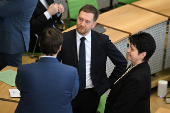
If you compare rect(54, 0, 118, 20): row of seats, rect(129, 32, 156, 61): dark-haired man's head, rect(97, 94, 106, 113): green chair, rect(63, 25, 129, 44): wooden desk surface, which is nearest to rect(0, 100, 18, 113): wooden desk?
rect(97, 94, 106, 113): green chair

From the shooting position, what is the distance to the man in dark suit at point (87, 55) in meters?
2.75

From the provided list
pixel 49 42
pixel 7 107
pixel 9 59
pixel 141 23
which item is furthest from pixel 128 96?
pixel 141 23

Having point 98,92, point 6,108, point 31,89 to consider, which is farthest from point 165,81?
point 31,89

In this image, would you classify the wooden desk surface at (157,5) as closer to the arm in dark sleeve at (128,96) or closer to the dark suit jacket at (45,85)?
the arm in dark sleeve at (128,96)

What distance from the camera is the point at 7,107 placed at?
8.62ft

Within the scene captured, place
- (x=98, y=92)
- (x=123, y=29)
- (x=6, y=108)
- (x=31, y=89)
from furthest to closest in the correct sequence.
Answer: (x=123, y=29)
(x=98, y=92)
(x=6, y=108)
(x=31, y=89)

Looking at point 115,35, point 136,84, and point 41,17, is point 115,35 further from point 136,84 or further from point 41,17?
point 136,84

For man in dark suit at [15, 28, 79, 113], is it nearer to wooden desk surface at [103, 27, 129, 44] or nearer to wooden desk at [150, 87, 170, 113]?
wooden desk surface at [103, 27, 129, 44]

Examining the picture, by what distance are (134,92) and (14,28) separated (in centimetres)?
163

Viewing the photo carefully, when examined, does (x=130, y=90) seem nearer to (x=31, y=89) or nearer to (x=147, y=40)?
(x=147, y=40)

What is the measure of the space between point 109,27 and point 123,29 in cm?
21

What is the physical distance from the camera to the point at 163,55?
15.2ft

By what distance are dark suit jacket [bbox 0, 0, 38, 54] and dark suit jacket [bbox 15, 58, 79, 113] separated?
3.97 feet

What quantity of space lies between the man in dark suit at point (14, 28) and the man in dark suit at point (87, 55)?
0.62 metres
